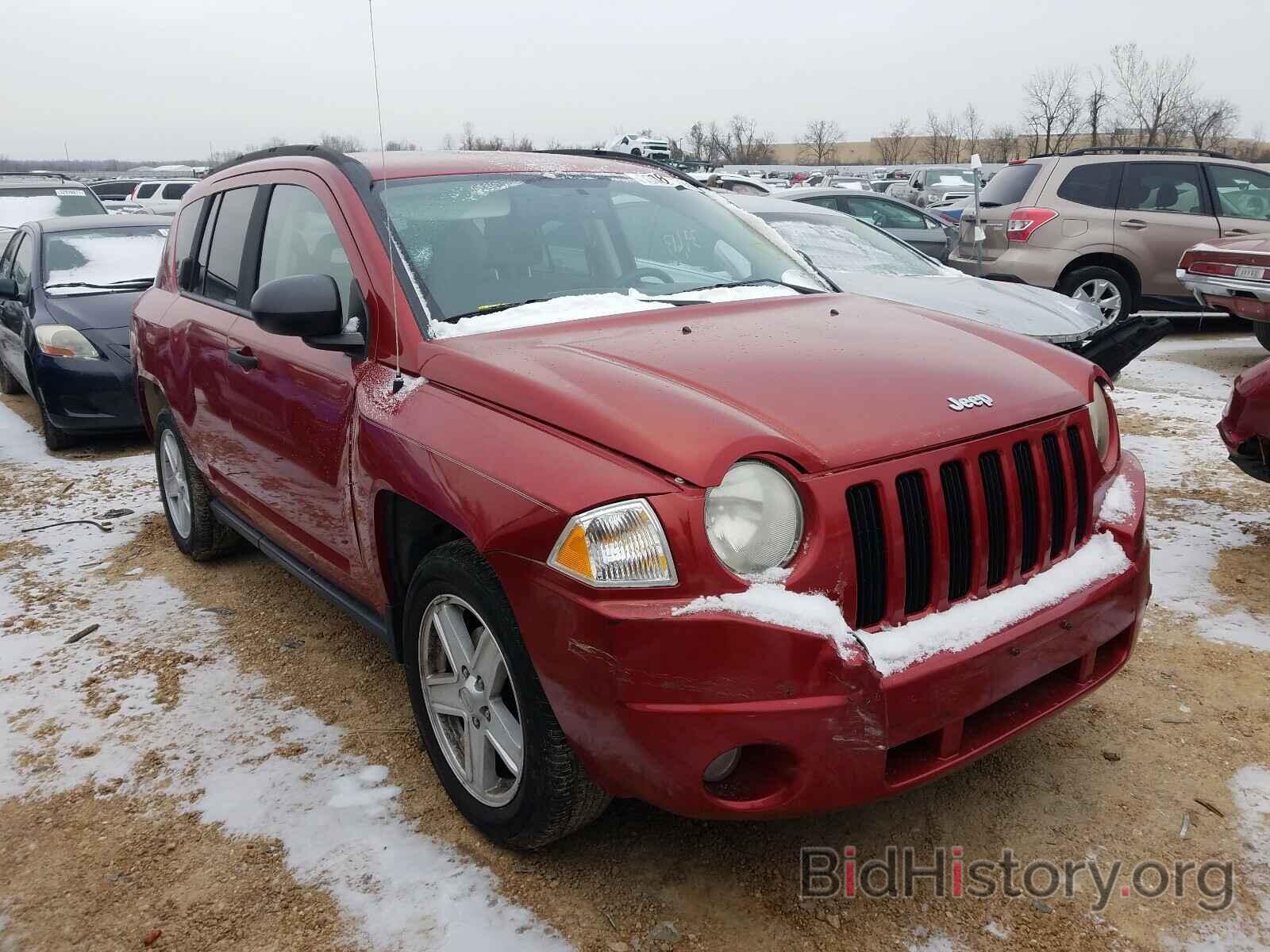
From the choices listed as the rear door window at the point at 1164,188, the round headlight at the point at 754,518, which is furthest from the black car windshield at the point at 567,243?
the rear door window at the point at 1164,188

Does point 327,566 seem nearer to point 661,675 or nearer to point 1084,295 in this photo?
point 661,675

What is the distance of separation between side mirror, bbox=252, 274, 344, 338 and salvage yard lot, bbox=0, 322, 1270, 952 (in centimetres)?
134

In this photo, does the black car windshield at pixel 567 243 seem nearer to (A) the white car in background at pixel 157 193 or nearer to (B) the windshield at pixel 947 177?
(A) the white car in background at pixel 157 193

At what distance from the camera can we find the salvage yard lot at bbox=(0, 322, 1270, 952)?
2398 mm

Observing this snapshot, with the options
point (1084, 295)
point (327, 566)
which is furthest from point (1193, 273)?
point (327, 566)

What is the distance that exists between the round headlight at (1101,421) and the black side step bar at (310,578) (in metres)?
2.11

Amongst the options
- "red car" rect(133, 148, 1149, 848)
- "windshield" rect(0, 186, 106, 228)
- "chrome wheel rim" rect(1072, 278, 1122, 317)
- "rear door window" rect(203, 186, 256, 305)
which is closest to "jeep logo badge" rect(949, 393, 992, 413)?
"red car" rect(133, 148, 1149, 848)

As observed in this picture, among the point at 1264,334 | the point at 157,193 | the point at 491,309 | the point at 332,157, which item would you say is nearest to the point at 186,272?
the point at 332,157

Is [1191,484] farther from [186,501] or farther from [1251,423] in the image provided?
[186,501]

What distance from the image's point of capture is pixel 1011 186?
1030cm

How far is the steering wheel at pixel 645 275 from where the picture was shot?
3.35 m

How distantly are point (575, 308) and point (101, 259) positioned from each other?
6.50 meters

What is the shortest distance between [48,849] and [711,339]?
2.29 meters

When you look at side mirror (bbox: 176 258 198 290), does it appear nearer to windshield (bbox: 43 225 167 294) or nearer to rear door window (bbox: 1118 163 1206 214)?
windshield (bbox: 43 225 167 294)
